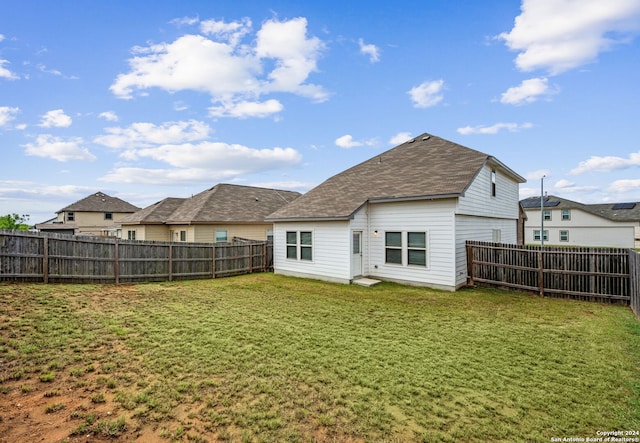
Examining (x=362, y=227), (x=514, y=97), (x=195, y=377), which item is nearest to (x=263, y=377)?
(x=195, y=377)

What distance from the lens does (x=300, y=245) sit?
14648 millimetres

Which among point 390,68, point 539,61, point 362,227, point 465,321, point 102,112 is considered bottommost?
point 465,321

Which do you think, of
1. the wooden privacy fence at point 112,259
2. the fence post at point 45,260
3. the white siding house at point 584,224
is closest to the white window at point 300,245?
the wooden privacy fence at point 112,259

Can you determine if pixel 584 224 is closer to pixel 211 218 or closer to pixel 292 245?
pixel 292 245

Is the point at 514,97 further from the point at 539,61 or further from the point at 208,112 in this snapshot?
the point at 208,112

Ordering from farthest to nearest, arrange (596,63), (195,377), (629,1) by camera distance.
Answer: (596,63) → (629,1) → (195,377)

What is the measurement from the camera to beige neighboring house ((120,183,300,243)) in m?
20.3

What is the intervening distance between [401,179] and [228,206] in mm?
13893

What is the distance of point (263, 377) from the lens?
434cm

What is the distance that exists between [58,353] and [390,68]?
18.5 meters

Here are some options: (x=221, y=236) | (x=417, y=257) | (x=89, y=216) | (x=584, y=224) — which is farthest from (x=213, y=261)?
(x=584, y=224)

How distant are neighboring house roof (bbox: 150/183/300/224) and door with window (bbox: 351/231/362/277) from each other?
382 inches

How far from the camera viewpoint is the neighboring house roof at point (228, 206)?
2052 cm

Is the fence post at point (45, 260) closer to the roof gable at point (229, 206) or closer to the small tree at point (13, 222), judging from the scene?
the roof gable at point (229, 206)
